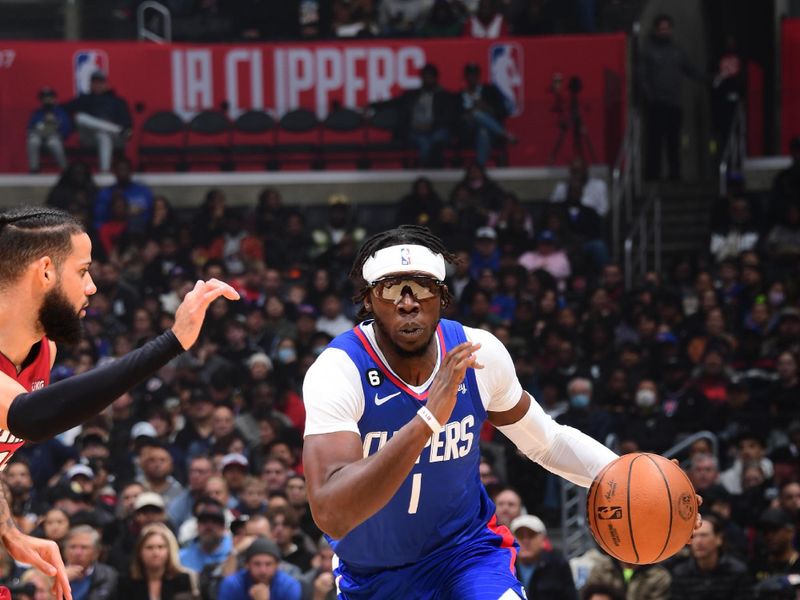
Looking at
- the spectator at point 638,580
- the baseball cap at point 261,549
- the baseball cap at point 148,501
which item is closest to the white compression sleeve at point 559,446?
the spectator at point 638,580

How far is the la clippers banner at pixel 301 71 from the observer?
18.8 meters

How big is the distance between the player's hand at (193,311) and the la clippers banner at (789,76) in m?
15.1

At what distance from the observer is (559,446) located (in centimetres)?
603

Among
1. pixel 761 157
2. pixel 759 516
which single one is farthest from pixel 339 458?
pixel 761 157

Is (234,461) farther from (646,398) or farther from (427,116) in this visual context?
(427,116)

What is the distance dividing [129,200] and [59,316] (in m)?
12.5

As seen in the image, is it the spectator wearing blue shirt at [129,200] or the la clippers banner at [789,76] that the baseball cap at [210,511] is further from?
the la clippers banner at [789,76]

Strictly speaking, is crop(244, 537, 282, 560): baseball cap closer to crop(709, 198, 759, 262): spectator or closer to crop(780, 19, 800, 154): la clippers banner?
crop(709, 198, 759, 262): spectator

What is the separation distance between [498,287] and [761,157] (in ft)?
17.6

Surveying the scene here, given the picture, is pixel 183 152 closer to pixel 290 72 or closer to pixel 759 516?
pixel 290 72

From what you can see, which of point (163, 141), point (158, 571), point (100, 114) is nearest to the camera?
point (158, 571)

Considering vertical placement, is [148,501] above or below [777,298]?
below

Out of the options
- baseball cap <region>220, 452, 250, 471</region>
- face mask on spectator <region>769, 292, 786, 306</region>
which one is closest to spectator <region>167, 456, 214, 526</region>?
baseball cap <region>220, 452, 250, 471</region>

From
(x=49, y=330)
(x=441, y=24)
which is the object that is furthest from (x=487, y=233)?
(x=49, y=330)
